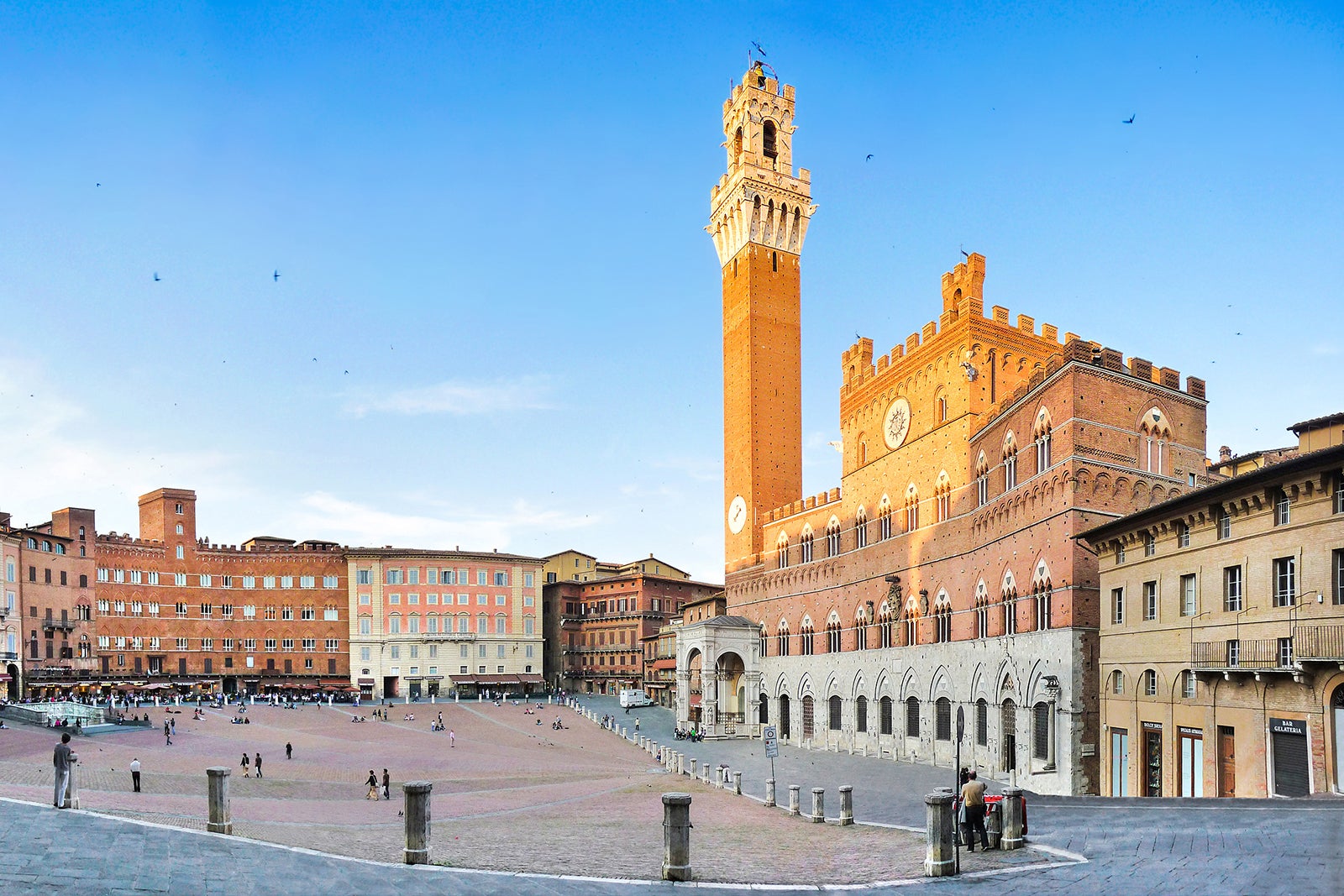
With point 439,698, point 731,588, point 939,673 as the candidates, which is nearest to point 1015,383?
point 939,673

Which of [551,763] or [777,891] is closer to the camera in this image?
[777,891]

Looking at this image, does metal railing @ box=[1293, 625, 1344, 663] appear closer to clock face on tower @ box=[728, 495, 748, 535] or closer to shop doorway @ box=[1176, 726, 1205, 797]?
shop doorway @ box=[1176, 726, 1205, 797]

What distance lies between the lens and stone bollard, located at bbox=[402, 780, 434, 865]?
1505 cm

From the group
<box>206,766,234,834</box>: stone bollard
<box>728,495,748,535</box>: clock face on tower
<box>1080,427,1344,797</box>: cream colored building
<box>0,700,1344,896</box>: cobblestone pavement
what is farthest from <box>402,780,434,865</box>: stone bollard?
<box>728,495,748,535</box>: clock face on tower

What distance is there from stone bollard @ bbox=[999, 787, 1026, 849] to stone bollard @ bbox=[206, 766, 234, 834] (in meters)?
12.9

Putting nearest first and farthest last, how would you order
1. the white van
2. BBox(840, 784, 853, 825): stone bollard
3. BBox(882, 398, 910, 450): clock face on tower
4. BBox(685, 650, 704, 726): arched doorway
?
BBox(840, 784, 853, 825): stone bollard → BBox(882, 398, 910, 450): clock face on tower → BBox(685, 650, 704, 726): arched doorway → the white van

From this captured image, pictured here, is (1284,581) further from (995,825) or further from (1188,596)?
(995,825)

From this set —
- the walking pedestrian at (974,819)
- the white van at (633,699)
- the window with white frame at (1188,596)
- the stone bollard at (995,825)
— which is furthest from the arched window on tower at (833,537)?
the walking pedestrian at (974,819)

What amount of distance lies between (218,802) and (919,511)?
113 feet

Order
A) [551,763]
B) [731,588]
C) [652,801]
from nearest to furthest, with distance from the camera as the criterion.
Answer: [652,801], [551,763], [731,588]

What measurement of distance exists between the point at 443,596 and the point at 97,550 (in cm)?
2756

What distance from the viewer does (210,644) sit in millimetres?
90812

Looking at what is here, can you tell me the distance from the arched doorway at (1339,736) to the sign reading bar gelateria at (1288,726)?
81cm

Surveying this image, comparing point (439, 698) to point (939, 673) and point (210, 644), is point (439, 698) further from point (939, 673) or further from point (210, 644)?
point (939, 673)
